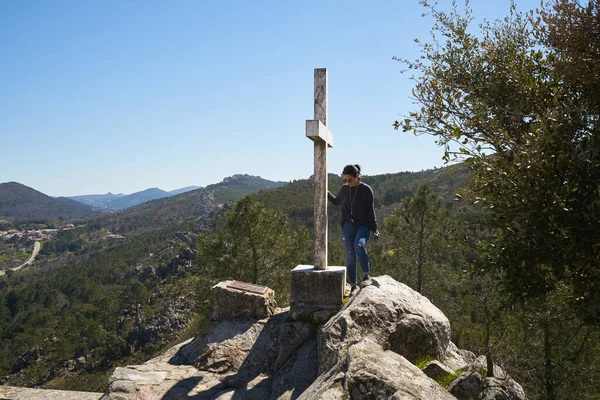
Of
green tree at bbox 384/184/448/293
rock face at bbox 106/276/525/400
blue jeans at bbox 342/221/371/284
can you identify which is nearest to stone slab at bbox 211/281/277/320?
rock face at bbox 106/276/525/400

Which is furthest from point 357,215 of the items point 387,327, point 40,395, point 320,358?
point 40,395

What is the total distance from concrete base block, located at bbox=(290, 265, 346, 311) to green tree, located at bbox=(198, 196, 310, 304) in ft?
55.1

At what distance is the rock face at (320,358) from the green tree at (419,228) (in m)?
15.3

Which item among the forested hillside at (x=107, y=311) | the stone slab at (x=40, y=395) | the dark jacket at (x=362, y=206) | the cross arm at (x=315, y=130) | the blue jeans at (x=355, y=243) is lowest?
the forested hillside at (x=107, y=311)

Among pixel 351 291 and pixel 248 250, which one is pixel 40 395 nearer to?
pixel 351 291

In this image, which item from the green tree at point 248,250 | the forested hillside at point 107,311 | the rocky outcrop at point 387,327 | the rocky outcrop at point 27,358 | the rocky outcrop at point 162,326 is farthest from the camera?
the rocky outcrop at point 27,358

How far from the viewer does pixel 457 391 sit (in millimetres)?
5441

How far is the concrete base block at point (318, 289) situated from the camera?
869 cm

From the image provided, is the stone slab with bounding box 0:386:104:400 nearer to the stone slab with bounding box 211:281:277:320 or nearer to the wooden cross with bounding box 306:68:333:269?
the stone slab with bounding box 211:281:277:320

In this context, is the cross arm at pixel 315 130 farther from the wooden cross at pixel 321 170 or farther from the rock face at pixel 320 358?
the rock face at pixel 320 358

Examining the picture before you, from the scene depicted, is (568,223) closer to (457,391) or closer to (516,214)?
(516,214)

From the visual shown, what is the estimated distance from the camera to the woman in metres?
8.48

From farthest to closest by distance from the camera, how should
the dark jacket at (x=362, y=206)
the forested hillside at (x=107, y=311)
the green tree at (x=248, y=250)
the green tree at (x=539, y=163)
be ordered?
1. the forested hillside at (x=107, y=311)
2. the green tree at (x=248, y=250)
3. the dark jacket at (x=362, y=206)
4. the green tree at (x=539, y=163)

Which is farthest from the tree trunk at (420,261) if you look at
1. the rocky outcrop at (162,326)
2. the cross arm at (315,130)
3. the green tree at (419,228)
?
the rocky outcrop at (162,326)
